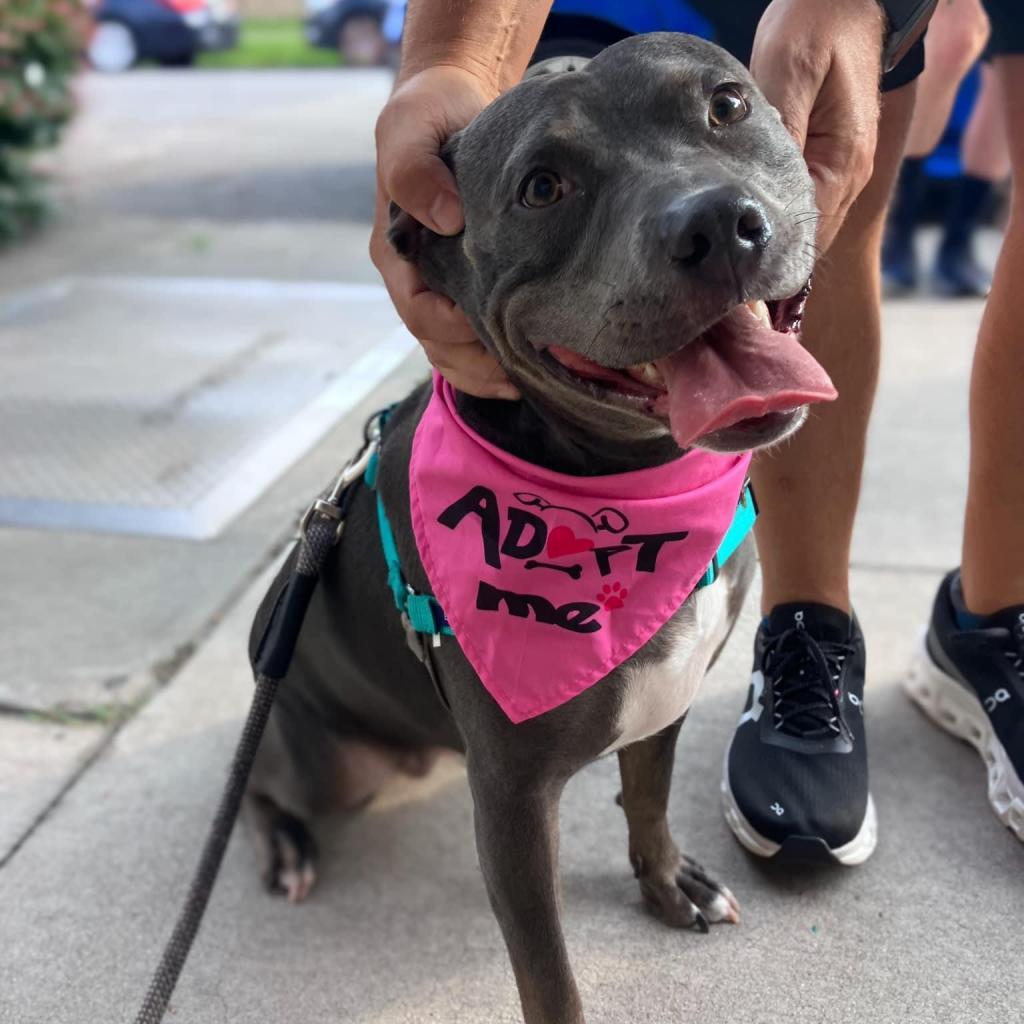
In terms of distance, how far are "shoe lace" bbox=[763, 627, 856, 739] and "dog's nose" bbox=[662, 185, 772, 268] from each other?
3.95 feet

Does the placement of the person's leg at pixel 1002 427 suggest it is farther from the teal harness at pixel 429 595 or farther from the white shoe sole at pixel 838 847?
the teal harness at pixel 429 595

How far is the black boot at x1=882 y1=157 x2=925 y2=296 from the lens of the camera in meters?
5.39

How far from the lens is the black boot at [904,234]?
5.39 meters

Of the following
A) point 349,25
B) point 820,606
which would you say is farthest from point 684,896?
point 349,25

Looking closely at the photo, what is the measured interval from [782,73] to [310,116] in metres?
10.8

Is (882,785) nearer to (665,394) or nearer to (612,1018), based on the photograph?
(612,1018)

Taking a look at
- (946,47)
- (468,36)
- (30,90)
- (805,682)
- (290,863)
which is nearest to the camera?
(468,36)

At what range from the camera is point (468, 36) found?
5.93ft

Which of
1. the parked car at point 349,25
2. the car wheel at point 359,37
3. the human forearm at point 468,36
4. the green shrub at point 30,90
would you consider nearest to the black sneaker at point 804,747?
the human forearm at point 468,36

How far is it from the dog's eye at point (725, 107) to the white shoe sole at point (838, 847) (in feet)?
4.37

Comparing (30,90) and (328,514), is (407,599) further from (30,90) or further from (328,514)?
(30,90)

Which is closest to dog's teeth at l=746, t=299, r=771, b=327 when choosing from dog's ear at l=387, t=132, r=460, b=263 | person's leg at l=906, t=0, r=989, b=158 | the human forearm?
dog's ear at l=387, t=132, r=460, b=263

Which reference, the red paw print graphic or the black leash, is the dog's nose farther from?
the black leash

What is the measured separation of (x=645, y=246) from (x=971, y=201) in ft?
14.5
